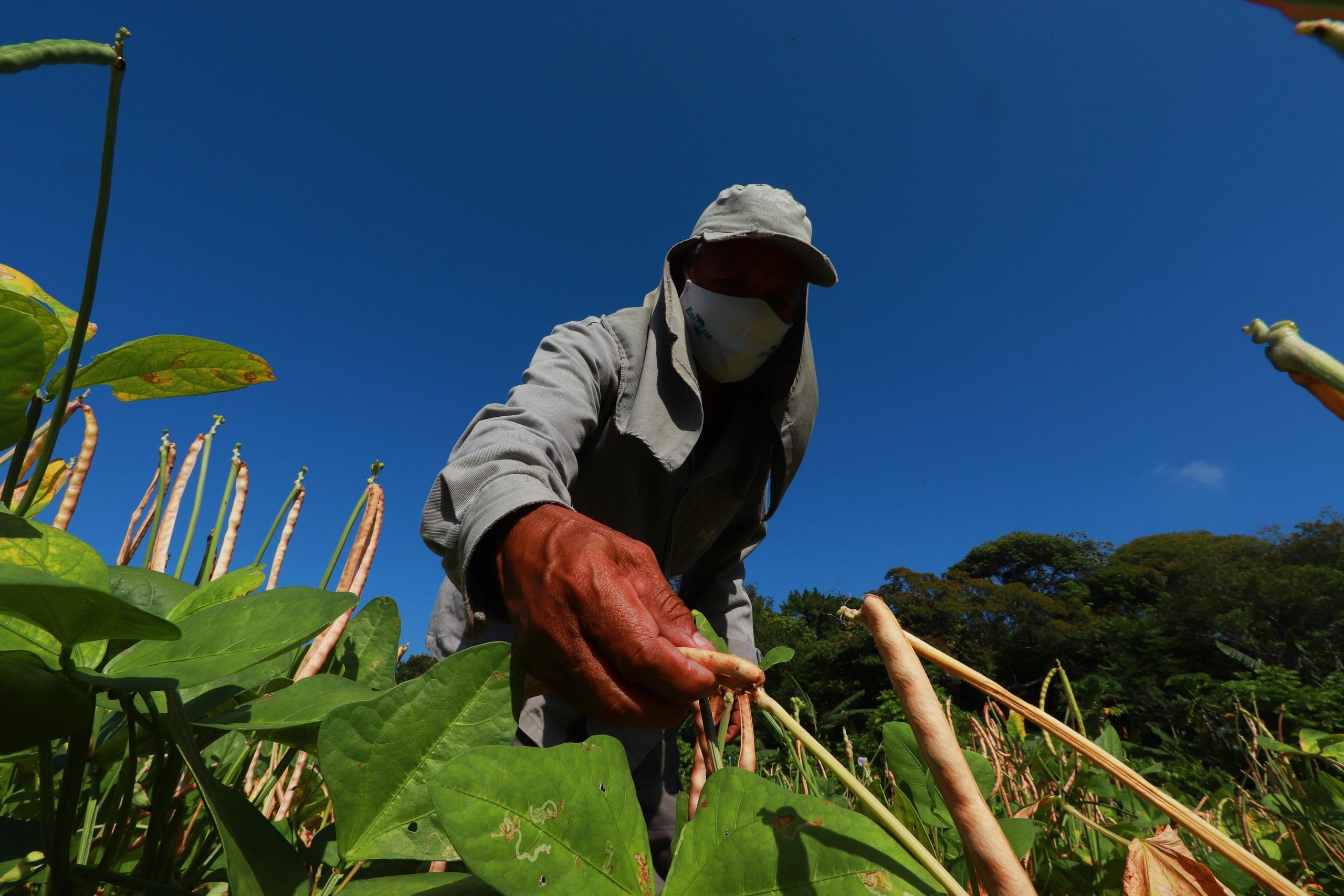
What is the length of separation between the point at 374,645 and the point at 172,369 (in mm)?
274

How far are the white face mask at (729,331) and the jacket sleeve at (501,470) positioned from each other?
1.63 ft

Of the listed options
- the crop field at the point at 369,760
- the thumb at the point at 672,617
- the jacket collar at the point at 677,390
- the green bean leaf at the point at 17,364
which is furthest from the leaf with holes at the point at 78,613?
the jacket collar at the point at 677,390

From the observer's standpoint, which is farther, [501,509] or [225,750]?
[501,509]

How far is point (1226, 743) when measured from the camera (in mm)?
1352

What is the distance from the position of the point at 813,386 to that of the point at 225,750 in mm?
1484

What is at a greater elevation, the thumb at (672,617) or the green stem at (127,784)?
the thumb at (672,617)

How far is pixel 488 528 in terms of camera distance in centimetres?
69

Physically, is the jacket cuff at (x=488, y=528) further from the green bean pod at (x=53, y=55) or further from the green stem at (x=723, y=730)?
the green bean pod at (x=53, y=55)

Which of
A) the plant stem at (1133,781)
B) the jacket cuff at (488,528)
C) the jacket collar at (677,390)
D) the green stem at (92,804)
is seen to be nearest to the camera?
the plant stem at (1133,781)

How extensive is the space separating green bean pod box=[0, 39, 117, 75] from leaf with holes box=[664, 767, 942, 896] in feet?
1.32

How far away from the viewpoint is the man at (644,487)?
0.54 meters

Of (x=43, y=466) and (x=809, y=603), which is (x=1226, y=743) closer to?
(x=43, y=466)

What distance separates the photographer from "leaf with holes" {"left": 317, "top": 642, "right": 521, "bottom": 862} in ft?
0.91

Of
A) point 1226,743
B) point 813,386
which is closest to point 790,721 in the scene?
point 813,386
